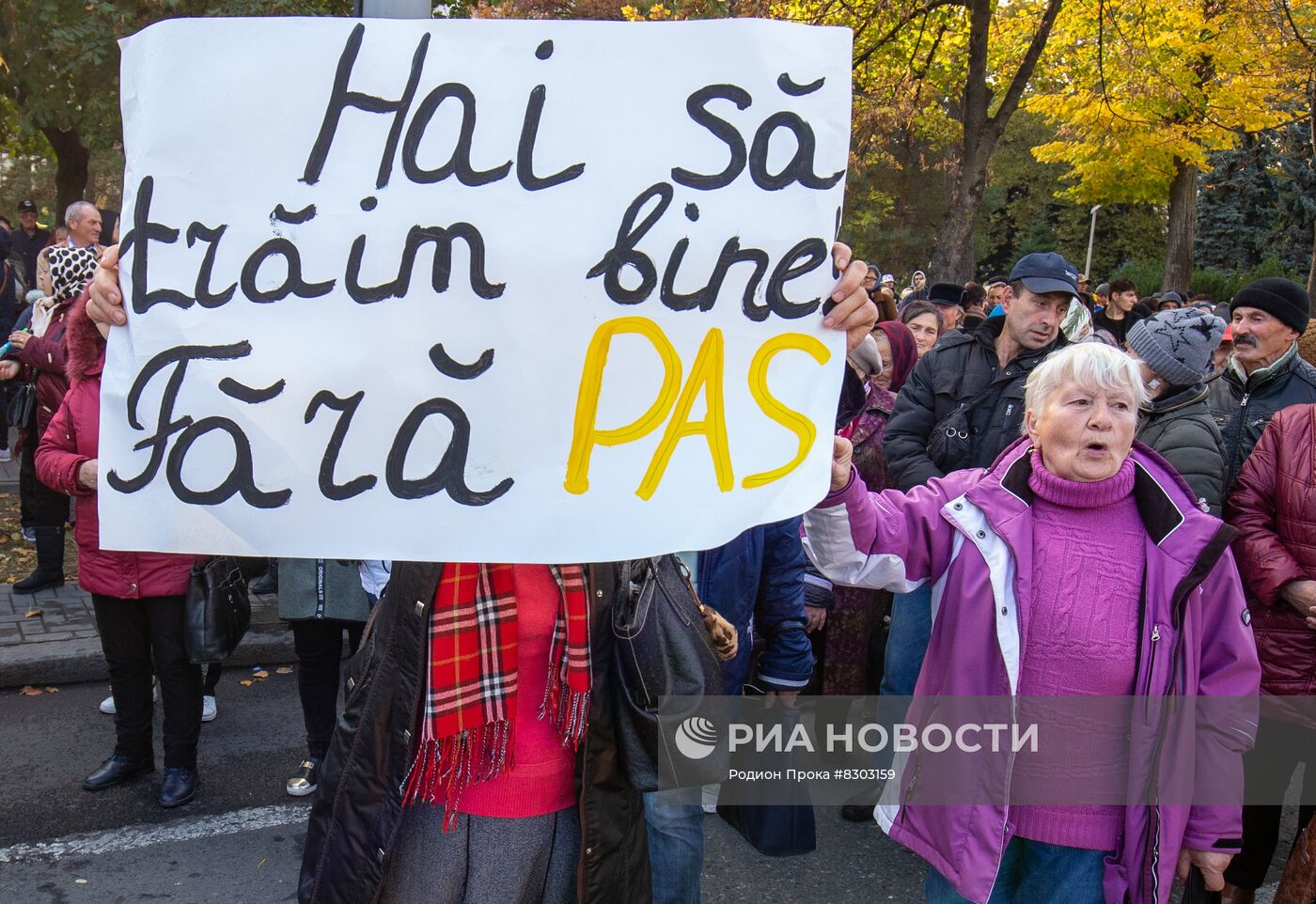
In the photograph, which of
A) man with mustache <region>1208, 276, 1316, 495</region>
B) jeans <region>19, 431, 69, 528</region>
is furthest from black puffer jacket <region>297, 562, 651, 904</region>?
jeans <region>19, 431, 69, 528</region>

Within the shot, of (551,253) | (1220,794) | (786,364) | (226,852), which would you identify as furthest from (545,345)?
(226,852)

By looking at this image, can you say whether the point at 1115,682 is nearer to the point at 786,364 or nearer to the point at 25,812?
the point at 786,364

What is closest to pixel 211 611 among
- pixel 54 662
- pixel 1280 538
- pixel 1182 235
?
pixel 54 662

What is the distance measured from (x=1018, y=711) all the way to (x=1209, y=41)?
46.8ft

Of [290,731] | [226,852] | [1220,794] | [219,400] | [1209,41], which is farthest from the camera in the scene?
[1209,41]

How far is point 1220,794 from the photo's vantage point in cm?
251

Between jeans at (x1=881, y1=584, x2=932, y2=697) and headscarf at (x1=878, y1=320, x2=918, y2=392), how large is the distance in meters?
1.23

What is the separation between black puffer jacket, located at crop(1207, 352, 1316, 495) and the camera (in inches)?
157

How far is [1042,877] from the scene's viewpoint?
2547 mm

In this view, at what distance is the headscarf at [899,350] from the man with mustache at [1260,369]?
124cm

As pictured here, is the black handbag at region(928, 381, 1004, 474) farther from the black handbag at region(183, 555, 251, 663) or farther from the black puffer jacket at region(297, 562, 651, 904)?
the black handbag at region(183, 555, 251, 663)

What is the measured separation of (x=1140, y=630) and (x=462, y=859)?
1525 millimetres

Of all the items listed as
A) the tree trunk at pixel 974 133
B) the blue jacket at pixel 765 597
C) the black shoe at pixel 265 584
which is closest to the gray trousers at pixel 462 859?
the blue jacket at pixel 765 597

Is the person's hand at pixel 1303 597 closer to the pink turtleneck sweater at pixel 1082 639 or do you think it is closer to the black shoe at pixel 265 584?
the pink turtleneck sweater at pixel 1082 639
